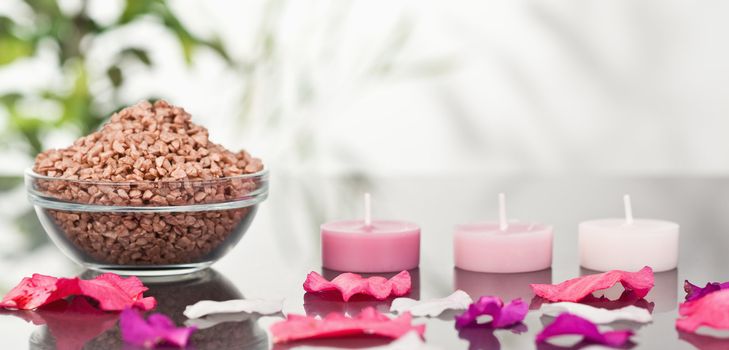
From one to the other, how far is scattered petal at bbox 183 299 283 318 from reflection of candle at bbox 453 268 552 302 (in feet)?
0.69

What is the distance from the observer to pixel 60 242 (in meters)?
1.13

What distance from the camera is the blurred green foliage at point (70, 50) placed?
206cm

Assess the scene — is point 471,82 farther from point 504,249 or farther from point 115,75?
point 504,249

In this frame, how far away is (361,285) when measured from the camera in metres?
1.05

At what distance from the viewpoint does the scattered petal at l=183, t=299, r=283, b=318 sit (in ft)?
3.18

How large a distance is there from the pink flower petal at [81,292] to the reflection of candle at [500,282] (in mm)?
334

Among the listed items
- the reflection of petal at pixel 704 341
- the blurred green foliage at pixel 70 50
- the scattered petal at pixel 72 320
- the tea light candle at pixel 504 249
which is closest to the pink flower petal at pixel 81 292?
the scattered petal at pixel 72 320

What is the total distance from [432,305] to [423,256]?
1.02 ft

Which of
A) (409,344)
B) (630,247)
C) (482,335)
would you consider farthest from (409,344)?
(630,247)

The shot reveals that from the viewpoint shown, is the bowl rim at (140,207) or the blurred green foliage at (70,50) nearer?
the bowl rim at (140,207)

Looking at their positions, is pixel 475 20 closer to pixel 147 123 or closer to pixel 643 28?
pixel 643 28

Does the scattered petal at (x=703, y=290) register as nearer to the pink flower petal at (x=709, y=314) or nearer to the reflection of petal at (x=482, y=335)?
the pink flower petal at (x=709, y=314)

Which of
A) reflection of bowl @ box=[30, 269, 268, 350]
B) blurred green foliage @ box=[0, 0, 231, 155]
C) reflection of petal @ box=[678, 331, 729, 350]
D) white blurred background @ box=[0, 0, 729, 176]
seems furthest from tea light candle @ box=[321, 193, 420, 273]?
white blurred background @ box=[0, 0, 729, 176]

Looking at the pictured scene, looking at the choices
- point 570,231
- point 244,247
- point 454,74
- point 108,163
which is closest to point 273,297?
point 108,163
